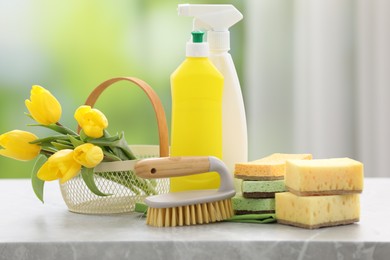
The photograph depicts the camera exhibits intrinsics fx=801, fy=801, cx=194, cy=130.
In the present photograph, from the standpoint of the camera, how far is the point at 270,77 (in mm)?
2873

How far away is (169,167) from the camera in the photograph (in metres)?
1.13

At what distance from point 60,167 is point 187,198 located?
0.20 metres

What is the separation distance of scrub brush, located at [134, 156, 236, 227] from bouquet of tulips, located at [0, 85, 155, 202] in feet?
0.36

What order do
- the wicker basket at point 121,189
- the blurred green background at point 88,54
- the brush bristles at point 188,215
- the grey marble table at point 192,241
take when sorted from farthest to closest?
1. the blurred green background at point 88,54
2. the wicker basket at point 121,189
3. the brush bristles at point 188,215
4. the grey marble table at point 192,241

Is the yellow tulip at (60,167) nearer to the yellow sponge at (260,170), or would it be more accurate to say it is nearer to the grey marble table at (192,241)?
the grey marble table at (192,241)

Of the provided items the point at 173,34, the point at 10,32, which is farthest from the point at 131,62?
the point at 10,32

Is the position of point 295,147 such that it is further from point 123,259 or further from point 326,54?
point 123,259

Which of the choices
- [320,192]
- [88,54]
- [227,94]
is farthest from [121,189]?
[88,54]

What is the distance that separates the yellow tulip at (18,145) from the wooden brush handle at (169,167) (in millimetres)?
212

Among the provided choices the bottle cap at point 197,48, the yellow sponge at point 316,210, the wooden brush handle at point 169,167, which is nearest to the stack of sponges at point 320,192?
the yellow sponge at point 316,210

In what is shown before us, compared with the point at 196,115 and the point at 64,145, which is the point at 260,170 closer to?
the point at 196,115

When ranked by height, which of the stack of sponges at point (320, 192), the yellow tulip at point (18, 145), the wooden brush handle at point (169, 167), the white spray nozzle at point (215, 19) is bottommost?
the stack of sponges at point (320, 192)

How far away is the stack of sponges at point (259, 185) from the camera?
1182mm

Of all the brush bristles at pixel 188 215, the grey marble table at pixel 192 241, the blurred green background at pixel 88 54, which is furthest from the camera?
the blurred green background at pixel 88 54
